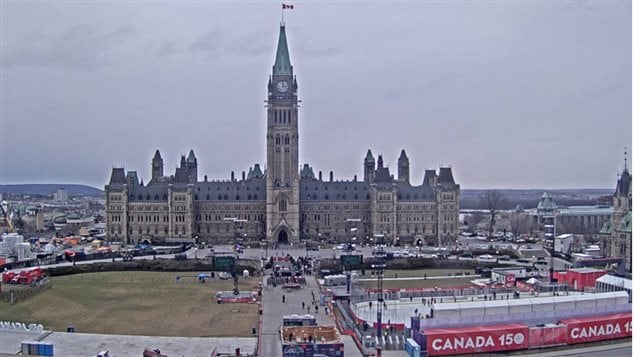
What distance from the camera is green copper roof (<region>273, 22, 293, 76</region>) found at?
317 feet

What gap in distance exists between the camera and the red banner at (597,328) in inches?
1544

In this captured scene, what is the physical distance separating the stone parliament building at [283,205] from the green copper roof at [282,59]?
12 centimetres

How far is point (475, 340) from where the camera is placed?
37.2 m

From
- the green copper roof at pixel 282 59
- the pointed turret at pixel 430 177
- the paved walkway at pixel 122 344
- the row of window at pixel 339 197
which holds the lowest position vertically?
the paved walkway at pixel 122 344

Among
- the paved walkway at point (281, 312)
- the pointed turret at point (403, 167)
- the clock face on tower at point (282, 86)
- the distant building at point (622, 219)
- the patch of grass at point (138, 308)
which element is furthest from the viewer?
the pointed turret at point (403, 167)

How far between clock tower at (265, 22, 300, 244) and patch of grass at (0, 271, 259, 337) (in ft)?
104

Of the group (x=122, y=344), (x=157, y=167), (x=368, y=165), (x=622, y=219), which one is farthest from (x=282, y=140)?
(x=122, y=344)

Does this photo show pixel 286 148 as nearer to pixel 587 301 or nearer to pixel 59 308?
pixel 59 308

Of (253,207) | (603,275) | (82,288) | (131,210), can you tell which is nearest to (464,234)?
(253,207)

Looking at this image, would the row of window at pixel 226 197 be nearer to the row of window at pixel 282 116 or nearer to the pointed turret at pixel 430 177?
the row of window at pixel 282 116

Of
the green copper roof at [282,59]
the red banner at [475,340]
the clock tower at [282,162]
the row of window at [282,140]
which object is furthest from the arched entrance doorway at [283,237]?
the red banner at [475,340]

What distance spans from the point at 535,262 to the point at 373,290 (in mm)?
25424

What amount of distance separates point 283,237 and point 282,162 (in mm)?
9239

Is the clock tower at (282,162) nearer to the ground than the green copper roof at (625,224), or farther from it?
farther from it
